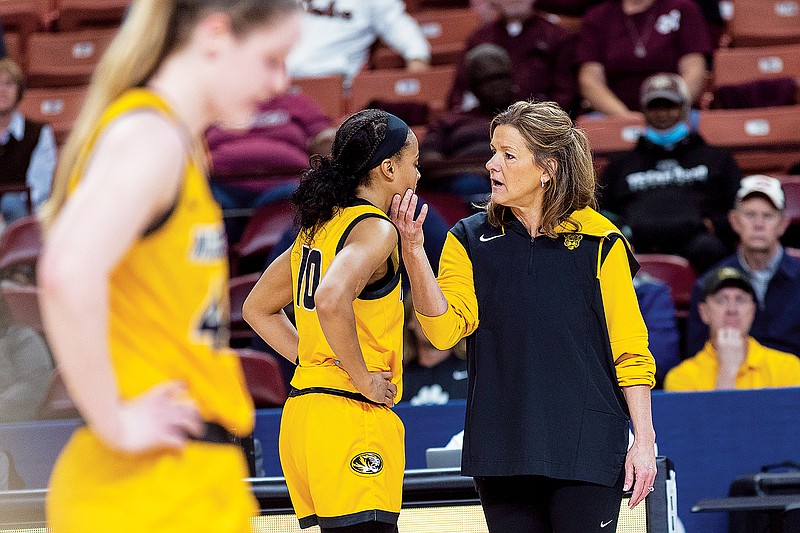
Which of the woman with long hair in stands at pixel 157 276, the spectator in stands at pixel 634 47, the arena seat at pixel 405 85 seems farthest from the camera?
A: the arena seat at pixel 405 85

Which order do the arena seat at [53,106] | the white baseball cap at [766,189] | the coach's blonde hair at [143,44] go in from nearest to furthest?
the coach's blonde hair at [143,44]
the white baseball cap at [766,189]
the arena seat at [53,106]

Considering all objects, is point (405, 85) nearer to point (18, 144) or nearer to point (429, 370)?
point (18, 144)

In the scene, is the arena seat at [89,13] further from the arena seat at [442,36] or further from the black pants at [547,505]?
the black pants at [547,505]

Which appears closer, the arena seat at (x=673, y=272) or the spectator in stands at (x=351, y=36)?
the arena seat at (x=673, y=272)

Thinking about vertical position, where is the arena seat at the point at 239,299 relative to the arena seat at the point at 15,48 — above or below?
below

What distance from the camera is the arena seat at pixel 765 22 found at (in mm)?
8391

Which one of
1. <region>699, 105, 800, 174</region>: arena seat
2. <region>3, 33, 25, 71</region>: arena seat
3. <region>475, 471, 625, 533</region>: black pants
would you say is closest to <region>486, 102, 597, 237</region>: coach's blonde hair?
<region>475, 471, 625, 533</region>: black pants

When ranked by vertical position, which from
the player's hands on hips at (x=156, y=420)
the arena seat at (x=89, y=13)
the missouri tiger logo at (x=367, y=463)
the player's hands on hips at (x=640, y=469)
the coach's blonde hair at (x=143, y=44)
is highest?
the arena seat at (x=89, y=13)

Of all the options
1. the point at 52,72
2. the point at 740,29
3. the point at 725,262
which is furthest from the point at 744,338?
the point at 52,72

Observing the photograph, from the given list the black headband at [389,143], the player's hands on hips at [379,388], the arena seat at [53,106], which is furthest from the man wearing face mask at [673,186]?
the arena seat at [53,106]

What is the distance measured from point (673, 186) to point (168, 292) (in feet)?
17.0

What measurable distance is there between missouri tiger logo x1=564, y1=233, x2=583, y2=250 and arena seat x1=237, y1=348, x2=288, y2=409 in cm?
241

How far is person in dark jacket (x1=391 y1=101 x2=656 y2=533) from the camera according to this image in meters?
2.87

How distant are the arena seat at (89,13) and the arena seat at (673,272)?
5.54 m
